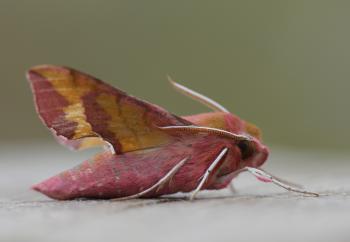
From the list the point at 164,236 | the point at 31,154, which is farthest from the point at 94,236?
the point at 31,154

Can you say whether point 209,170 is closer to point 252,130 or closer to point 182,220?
point 252,130

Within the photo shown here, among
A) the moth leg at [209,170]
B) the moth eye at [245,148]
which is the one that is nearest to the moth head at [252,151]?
the moth eye at [245,148]

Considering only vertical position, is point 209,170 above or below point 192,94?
below

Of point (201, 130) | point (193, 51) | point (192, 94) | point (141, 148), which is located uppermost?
point (193, 51)

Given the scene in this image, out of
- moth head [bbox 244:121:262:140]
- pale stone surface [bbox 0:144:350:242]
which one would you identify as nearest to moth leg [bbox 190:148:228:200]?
pale stone surface [bbox 0:144:350:242]

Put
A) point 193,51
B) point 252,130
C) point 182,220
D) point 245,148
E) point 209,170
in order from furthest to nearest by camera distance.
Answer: point 193,51, point 252,130, point 245,148, point 209,170, point 182,220

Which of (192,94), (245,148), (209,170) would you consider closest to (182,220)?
(209,170)

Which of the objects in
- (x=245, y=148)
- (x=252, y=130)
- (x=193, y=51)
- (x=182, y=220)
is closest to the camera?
(x=182, y=220)
